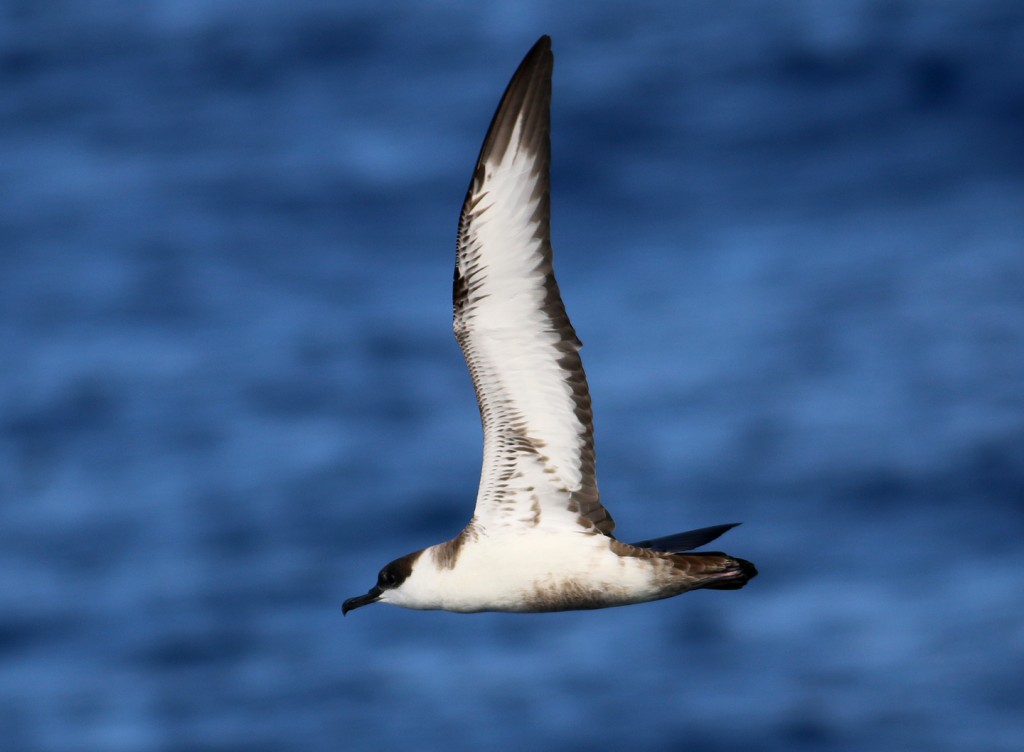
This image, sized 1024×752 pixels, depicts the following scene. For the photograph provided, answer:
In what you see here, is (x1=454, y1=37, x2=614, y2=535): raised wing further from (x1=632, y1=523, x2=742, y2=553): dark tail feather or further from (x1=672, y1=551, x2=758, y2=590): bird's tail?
(x1=672, y1=551, x2=758, y2=590): bird's tail

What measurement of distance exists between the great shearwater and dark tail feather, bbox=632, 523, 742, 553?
73 millimetres

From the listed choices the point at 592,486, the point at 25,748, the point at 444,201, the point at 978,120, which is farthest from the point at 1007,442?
the point at 592,486

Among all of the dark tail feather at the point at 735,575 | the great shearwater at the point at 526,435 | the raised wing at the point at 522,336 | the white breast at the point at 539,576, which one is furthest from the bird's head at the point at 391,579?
the dark tail feather at the point at 735,575

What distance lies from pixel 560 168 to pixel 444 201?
11.6 feet

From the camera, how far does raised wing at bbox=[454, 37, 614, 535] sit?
1055 centimetres

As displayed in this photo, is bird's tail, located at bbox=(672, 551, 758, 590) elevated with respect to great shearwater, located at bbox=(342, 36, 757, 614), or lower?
lower

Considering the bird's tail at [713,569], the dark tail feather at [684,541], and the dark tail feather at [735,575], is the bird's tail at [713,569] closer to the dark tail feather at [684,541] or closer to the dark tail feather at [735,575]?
the dark tail feather at [735,575]

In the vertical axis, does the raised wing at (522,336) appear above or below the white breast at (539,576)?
above

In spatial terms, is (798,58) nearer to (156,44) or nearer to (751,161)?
(751,161)

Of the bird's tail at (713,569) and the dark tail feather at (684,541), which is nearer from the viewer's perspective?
the bird's tail at (713,569)

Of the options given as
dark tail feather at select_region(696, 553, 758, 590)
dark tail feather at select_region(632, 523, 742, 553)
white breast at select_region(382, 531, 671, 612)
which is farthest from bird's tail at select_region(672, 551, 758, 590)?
dark tail feather at select_region(632, 523, 742, 553)

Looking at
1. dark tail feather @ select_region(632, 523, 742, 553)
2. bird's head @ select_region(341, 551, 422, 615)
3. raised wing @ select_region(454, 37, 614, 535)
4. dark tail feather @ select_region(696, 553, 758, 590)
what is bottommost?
dark tail feather @ select_region(696, 553, 758, 590)

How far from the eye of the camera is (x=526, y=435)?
438 inches

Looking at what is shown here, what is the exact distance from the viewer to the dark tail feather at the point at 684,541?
11398 mm
